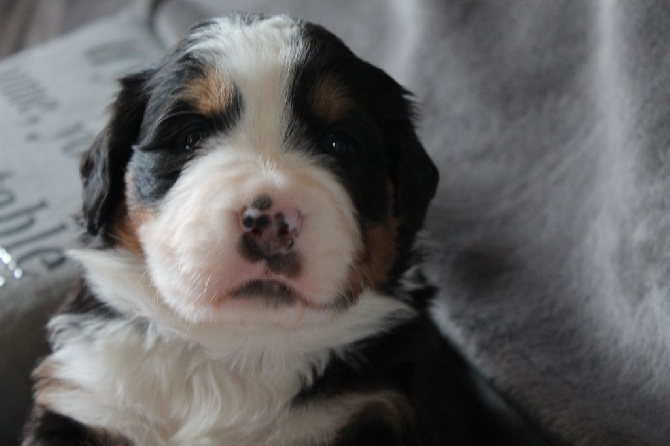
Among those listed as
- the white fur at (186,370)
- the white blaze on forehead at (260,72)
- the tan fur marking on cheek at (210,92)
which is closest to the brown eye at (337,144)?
the white blaze on forehead at (260,72)

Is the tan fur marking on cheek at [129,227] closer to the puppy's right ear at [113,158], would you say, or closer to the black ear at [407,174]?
the puppy's right ear at [113,158]

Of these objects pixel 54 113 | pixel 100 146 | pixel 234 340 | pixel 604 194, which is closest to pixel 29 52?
pixel 54 113

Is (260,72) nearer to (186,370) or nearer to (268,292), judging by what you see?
(268,292)

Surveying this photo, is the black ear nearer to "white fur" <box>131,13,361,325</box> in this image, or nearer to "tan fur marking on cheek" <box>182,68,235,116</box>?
"white fur" <box>131,13,361,325</box>

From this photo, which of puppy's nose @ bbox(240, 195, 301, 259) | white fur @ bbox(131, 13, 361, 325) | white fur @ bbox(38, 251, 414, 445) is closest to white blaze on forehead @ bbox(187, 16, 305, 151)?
white fur @ bbox(131, 13, 361, 325)

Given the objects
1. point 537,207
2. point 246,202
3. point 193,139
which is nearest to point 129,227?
point 193,139

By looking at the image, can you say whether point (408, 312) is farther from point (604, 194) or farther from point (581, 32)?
point (581, 32)

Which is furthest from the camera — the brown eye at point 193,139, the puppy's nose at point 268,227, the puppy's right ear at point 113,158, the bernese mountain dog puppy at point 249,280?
the puppy's right ear at point 113,158
